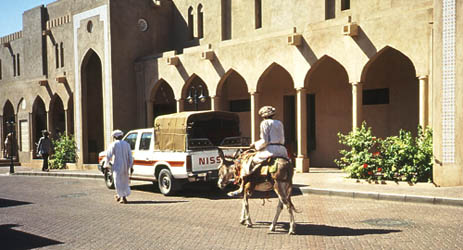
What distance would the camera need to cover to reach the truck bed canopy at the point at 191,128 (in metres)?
11.6

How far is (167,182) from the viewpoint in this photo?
1202cm

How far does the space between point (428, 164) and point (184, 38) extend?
52.2 ft

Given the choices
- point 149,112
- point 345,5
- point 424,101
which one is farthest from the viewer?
point 149,112

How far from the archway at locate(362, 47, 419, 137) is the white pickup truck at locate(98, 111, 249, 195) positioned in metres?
6.83

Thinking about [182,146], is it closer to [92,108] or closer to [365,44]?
[365,44]

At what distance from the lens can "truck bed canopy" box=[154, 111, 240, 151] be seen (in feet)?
38.1

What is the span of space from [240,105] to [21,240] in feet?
51.5

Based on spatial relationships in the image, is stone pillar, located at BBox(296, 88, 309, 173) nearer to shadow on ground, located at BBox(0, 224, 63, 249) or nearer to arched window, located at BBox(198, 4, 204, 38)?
arched window, located at BBox(198, 4, 204, 38)

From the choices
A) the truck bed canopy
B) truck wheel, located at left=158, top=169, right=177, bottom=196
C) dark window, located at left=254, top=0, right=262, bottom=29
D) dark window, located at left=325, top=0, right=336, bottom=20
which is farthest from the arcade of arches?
truck wheel, located at left=158, top=169, right=177, bottom=196

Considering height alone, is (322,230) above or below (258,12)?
below

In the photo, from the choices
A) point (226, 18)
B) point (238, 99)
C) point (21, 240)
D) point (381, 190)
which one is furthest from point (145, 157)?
point (226, 18)

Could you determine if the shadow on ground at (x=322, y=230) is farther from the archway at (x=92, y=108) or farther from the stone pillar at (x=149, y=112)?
the archway at (x=92, y=108)

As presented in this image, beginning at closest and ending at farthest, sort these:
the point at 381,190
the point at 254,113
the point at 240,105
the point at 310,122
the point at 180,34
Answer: the point at 381,190
the point at 254,113
the point at 310,122
the point at 240,105
the point at 180,34

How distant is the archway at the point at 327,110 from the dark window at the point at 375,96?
2.17ft
